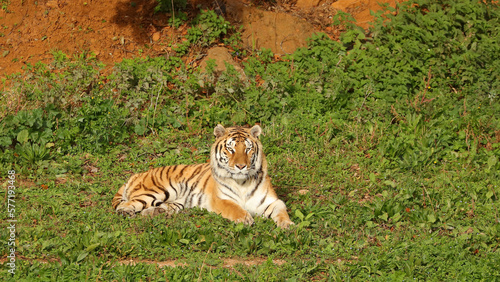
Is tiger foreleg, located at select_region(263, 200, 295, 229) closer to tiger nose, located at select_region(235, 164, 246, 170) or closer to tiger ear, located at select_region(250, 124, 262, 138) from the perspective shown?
tiger nose, located at select_region(235, 164, 246, 170)

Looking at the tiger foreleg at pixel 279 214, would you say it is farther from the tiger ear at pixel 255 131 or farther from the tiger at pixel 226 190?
the tiger ear at pixel 255 131

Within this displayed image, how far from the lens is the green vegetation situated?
17.9 ft

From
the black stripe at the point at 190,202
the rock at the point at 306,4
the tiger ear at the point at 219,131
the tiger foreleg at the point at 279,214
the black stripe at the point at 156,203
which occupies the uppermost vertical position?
the rock at the point at 306,4

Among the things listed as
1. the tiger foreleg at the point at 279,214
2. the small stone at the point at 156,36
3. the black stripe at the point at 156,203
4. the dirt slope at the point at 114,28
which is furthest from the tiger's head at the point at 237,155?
the small stone at the point at 156,36

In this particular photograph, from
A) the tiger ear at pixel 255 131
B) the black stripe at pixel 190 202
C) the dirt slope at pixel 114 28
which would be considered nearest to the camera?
the tiger ear at pixel 255 131

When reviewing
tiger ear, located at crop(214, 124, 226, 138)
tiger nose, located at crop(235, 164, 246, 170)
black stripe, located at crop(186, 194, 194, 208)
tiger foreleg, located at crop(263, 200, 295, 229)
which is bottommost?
black stripe, located at crop(186, 194, 194, 208)

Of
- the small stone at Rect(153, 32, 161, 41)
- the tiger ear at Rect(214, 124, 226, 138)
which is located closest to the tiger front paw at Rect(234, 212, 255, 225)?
the tiger ear at Rect(214, 124, 226, 138)

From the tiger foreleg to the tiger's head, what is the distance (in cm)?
41

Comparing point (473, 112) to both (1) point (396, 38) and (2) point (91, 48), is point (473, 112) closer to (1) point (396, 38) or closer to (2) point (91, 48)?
(1) point (396, 38)

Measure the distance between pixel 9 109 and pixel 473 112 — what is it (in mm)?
6869

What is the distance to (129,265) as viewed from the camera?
5.00 m

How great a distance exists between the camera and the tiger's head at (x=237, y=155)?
258 inches

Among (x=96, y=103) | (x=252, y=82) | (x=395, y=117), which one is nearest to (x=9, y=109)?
(x=96, y=103)

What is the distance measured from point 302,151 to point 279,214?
2.30 meters
